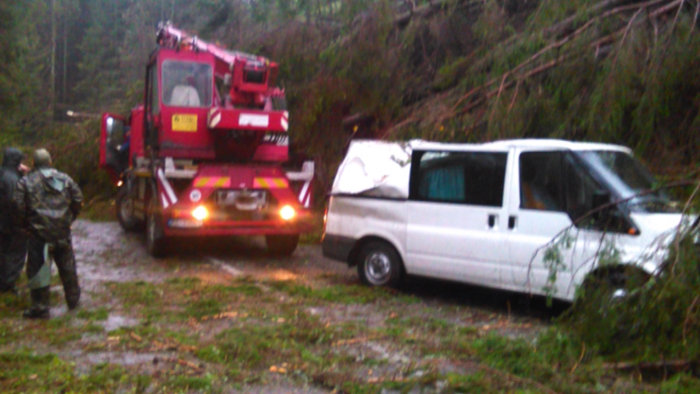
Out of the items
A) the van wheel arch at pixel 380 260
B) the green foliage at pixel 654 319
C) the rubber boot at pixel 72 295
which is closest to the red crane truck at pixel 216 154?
the van wheel arch at pixel 380 260

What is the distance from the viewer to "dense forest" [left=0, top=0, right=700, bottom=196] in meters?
9.31

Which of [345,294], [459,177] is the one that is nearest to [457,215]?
[459,177]

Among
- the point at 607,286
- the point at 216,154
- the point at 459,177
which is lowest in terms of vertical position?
the point at 607,286

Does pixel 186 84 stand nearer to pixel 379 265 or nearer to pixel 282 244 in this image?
pixel 282 244

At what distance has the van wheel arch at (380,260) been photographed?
8.86 metres

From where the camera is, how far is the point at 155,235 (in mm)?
11438

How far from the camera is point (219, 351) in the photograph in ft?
20.1

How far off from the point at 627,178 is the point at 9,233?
248 inches

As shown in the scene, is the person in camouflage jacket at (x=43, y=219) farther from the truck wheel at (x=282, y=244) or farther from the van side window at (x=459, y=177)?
the truck wheel at (x=282, y=244)

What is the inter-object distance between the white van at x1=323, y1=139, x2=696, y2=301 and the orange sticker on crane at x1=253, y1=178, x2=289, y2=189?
1987 mm

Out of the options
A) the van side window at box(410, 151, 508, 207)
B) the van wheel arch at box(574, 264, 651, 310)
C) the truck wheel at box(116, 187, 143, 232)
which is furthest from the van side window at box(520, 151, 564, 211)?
the truck wheel at box(116, 187, 143, 232)

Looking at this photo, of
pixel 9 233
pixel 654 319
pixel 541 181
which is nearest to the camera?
pixel 654 319

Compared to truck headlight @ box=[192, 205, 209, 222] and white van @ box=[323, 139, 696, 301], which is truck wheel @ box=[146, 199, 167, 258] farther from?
white van @ box=[323, 139, 696, 301]

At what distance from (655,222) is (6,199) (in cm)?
638
